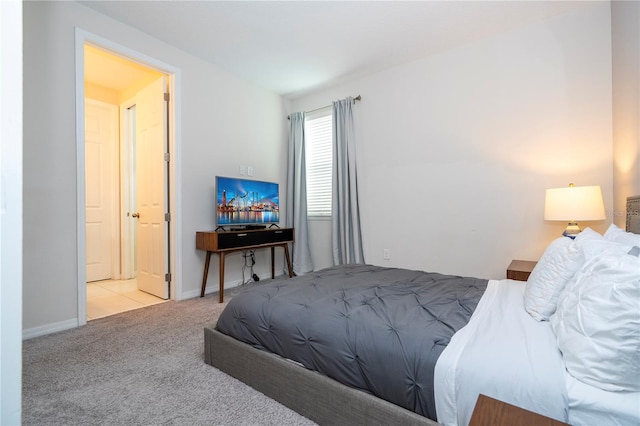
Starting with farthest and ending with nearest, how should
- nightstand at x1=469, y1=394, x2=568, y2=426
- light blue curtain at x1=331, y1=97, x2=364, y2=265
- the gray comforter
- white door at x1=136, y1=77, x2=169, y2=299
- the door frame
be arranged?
light blue curtain at x1=331, y1=97, x2=364, y2=265 < white door at x1=136, y1=77, x2=169, y2=299 < the door frame < the gray comforter < nightstand at x1=469, y1=394, x2=568, y2=426

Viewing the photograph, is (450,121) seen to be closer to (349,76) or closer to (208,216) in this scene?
(349,76)

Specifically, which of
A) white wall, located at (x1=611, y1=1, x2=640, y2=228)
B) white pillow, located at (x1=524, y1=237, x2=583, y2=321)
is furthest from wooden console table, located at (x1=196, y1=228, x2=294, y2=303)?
white wall, located at (x1=611, y1=1, x2=640, y2=228)

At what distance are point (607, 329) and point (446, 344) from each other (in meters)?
0.47

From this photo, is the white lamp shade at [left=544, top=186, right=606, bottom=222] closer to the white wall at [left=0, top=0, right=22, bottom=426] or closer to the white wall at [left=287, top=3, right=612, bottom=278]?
the white wall at [left=287, top=3, right=612, bottom=278]

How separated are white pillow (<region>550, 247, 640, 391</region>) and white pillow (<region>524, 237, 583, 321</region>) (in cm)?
33

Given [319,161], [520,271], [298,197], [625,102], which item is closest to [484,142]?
[625,102]

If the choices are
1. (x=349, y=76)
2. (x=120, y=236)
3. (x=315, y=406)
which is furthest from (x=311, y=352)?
(x=120, y=236)

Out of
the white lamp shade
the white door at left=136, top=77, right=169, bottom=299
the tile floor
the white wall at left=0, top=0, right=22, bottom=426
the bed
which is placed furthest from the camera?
the white door at left=136, top=77, right=169, bottom=299

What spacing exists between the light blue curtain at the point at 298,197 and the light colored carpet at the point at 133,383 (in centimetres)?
210

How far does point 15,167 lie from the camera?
0.67 meters

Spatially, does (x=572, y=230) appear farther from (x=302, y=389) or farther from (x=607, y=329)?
(x=302, y=389)

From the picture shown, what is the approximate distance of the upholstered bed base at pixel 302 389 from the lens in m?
1.16

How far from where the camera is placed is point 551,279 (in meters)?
1.38

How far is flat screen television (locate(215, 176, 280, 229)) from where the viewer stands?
352 cm
